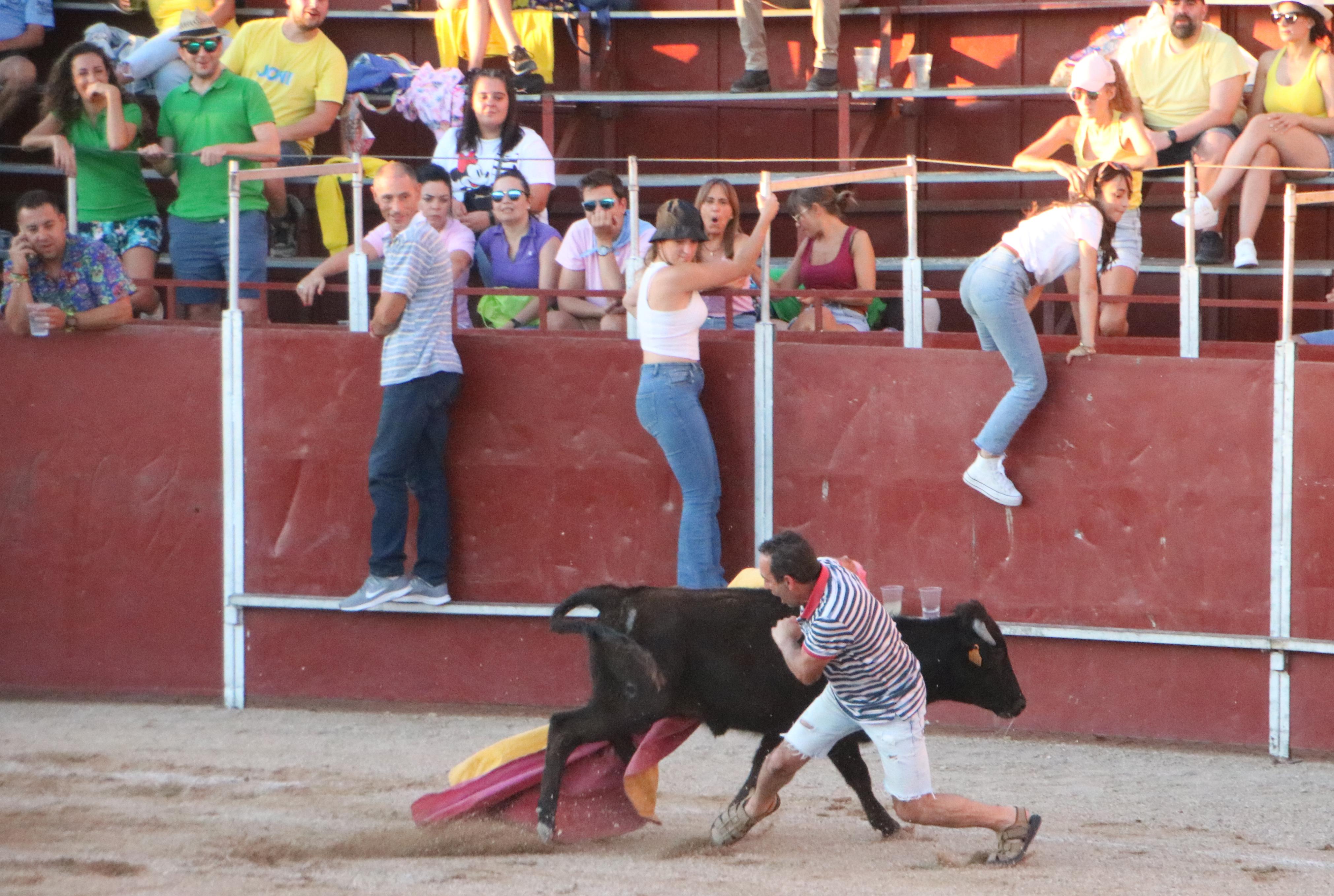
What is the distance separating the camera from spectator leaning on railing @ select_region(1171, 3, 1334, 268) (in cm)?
860

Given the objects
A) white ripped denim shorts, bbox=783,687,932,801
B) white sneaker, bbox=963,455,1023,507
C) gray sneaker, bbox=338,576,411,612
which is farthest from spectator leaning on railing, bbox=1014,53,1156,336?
gray sneaker, bbox=338,576,411,612

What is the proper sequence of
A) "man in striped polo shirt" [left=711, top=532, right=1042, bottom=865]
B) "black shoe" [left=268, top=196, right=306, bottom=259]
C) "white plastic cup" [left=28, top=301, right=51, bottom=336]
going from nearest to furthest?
"man in striped polo shirt" [left=711, top=532, right=1042, bottom=865] < "white plastic cup" [left=28, top=301, right=51, bottom=336] < "black shoe" [left=268, top=196, right=306, bottom=259]

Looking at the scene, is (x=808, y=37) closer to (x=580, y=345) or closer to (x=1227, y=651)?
(x=580, y=345)

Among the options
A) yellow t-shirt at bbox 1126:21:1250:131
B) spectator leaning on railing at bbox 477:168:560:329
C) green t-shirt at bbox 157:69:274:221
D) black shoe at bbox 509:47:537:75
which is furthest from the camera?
black shoe at bbox 509:47:537:75

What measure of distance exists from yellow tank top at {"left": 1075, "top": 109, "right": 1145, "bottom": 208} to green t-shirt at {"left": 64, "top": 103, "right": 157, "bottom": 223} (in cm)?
486

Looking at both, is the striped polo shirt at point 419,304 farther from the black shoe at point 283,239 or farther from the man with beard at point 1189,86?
the man with beard at point 1189,86

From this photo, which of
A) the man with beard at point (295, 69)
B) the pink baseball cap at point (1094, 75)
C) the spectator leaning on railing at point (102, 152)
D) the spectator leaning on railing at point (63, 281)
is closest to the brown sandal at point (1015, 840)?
the pink baseball cap at point (1094, 75)

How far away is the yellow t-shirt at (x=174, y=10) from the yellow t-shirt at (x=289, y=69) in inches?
16.5

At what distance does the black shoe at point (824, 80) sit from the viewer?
10195 mm

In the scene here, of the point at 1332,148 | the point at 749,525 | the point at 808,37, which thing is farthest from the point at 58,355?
the point at 1332,148

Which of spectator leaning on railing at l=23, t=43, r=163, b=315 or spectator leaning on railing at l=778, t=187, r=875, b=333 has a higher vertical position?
spectator leaning on railing at l=23, t=43, r=163, b=315

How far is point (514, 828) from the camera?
19.5ft

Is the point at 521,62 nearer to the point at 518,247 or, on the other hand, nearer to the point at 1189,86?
the point at 518,247

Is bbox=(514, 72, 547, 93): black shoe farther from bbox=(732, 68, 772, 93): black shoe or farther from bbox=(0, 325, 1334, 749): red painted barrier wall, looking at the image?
bbox=(0, 325, 1334, 749): red painted barrier wall
